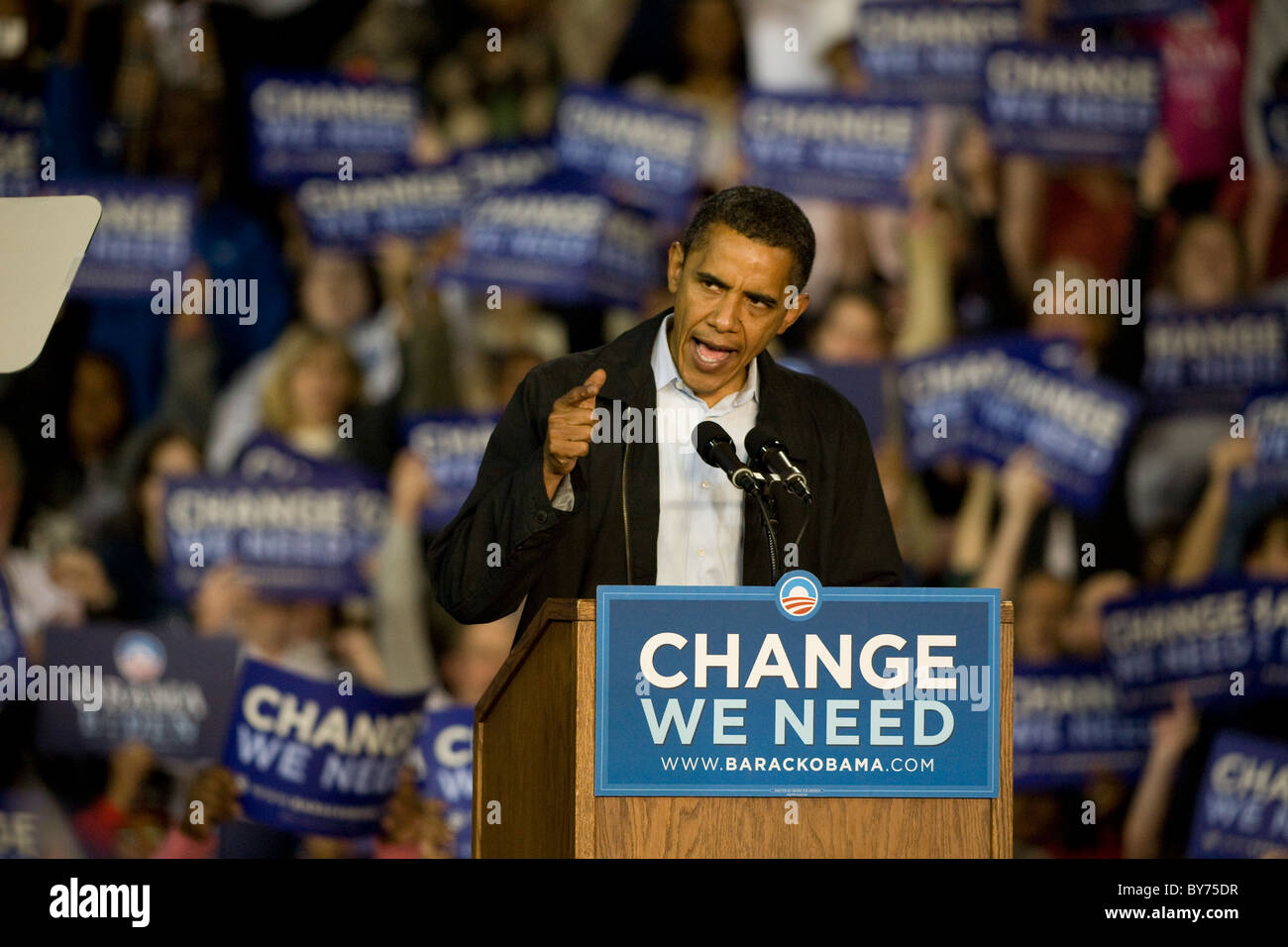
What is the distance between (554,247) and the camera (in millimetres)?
5887

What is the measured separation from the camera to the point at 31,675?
5.49 metres

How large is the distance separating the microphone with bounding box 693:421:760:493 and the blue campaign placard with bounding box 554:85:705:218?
134 inches

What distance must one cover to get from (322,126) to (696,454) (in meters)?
3.46

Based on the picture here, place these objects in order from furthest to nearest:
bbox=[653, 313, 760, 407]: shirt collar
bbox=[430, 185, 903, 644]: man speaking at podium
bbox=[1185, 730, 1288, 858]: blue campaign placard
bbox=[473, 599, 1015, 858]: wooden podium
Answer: bbox=[1185, 730, 1288, 858]: blue campaign placard, bbox=[653, 313, 760, 407]: shirt collar, bbox=[430, 185, 903, 644]: man speaking at podium, bbox=[473, 599, 1015, 858]: wooden podium

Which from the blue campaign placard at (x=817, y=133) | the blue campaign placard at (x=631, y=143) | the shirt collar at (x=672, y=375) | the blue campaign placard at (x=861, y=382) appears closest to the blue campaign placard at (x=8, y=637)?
the blue campaign placard at (x=631, y=143)

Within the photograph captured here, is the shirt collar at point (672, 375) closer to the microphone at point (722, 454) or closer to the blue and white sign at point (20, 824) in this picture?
the microphone at point (722, 454)

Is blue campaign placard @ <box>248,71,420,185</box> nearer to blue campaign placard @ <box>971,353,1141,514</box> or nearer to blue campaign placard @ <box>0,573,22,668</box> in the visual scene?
blue campaign placard @ <box>0,573,22,668</box>

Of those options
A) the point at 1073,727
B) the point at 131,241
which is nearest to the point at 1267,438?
the point at 1073,727

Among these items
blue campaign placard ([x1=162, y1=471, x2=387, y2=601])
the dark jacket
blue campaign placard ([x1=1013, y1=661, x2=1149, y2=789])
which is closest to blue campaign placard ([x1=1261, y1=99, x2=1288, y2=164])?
blue campaign placard ([x1=1013, y1=661, x2=1149, y2=789])

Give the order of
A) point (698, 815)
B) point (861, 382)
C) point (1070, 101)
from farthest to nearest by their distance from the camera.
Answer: point (1070, 101) < point (861, 382) < point (698, 815)

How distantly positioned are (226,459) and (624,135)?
1773 mm

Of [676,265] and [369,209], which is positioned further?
[369,209]

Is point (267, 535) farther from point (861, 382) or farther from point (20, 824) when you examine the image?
point (861, 382)

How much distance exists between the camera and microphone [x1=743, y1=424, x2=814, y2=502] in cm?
250
